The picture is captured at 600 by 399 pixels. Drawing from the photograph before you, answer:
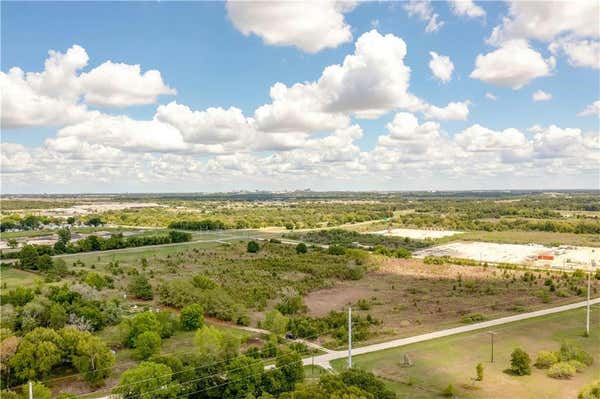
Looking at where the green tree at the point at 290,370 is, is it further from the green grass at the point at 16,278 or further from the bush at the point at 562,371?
the green grass at the point at 16,278

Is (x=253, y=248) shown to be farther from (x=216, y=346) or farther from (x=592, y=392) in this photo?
(x=592, y=392)

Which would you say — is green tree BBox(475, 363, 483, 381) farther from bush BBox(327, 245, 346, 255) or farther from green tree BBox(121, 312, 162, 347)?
bush BBox(327, 245, 346, 255)

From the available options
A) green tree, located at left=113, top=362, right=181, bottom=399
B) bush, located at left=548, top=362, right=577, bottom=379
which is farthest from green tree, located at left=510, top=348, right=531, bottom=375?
green tree, located at left=113, top=362, right=181, bottom=399

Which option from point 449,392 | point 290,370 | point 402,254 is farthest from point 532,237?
point 290,370

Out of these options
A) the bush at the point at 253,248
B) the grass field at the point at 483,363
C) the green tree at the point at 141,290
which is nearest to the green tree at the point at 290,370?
the grass field at the point at 483,363

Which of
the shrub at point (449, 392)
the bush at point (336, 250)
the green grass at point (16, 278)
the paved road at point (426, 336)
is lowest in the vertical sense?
the green grass at point (16, 278)

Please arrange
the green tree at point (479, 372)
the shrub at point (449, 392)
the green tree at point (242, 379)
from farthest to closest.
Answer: the green tree at point (479, 372), the shrub at point (449, 392), the green tree at point (242, 379)
